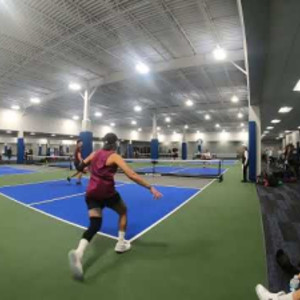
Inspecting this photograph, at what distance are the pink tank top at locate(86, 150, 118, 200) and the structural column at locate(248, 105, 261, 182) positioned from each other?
31.6ft

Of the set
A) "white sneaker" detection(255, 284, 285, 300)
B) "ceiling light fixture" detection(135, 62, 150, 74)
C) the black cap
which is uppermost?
"ceiling light fixture" detection(135, 62, 150, 74)

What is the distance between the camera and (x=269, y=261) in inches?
128

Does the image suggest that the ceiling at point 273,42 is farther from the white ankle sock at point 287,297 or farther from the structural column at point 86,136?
the structural column at point 86,136

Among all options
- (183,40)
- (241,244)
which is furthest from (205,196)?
(183,40)

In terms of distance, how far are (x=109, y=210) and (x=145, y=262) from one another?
8.79 ft

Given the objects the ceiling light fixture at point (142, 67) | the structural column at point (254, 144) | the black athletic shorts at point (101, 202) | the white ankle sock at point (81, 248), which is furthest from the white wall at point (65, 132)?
the white ankle sock at point (81, 248)

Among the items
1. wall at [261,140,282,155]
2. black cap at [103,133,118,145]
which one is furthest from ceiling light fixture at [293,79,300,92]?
wall at [261,140,282,155]

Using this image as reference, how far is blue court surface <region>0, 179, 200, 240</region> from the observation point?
4703 mm

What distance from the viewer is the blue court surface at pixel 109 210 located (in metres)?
4.70

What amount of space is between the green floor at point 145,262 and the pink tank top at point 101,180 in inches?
34.1

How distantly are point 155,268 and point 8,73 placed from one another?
1491 centimetres

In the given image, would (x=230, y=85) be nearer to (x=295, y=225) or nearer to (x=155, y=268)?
(x=295, y=225)

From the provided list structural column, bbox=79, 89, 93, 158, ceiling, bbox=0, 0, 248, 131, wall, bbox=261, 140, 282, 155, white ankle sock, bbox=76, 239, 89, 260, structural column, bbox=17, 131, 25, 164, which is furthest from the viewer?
wall, bbox=261, 140, 282, 155

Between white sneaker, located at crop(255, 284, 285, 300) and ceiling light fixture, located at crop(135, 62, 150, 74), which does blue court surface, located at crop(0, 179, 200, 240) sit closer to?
white sneaker, located at crop(255, 284, 285, 300)
